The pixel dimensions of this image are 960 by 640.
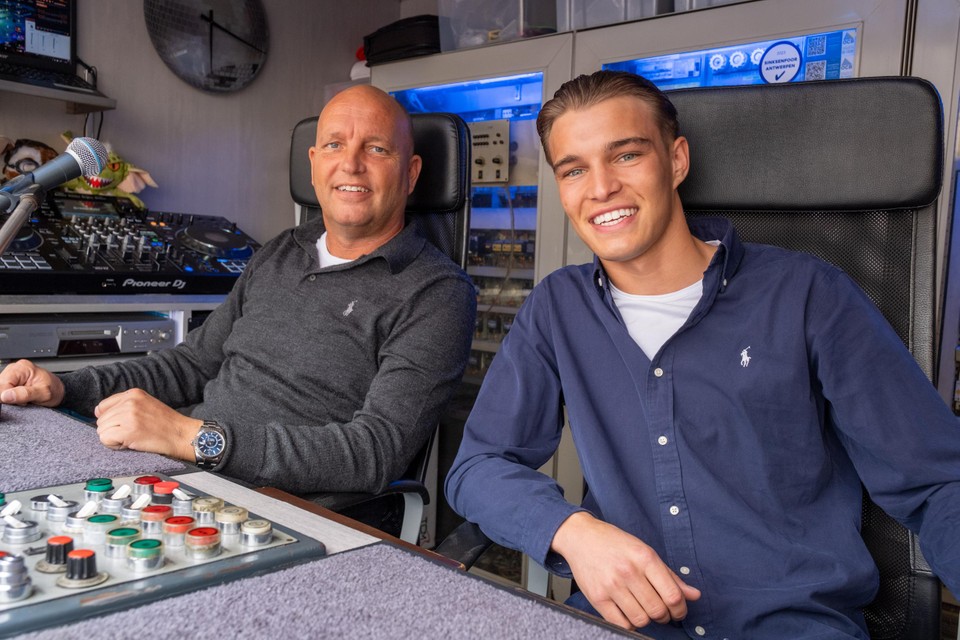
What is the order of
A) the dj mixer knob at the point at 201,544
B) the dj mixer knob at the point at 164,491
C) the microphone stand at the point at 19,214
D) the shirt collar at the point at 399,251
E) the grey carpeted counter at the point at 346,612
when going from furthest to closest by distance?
the shirt collar at the point at 399,251
the microphone stand at the point at 19,214
the dj mixer knob at the point at 164,491
the dj mixer knob at the point at 201,544
the grey carpeted counter at the point at 346,612

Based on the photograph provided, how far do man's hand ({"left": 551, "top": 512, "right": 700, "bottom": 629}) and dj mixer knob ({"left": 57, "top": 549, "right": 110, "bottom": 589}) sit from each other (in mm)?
519

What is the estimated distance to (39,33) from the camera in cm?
248

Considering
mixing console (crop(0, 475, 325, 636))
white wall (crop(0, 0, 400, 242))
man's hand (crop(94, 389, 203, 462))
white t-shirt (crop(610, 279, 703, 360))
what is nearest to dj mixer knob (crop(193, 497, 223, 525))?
mixing console (crop(0, 475, 325, 636))

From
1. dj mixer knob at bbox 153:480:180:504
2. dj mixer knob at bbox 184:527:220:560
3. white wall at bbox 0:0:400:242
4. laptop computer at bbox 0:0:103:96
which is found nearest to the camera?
dj mixer knob at bbox 184:527:220:560

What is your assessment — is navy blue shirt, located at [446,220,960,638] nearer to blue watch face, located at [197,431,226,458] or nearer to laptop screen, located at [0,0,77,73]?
blue watch face, located at [197,431,226,458]

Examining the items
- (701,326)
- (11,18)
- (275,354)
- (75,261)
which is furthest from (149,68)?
(701,326)

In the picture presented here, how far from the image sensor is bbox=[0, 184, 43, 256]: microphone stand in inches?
36.4

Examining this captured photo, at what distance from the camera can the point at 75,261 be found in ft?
6.80

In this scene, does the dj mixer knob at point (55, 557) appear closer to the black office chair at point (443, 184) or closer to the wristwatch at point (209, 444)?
the wristwatch at point (209, 444)

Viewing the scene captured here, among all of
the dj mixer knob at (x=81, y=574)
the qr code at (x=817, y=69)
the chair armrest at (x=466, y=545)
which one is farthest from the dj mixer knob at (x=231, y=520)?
the qr code at (x=817, y=69)

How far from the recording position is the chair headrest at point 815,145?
1.12 meters

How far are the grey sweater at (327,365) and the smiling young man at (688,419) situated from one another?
0.23 metres

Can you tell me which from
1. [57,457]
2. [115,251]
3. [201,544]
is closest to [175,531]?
[201,544]

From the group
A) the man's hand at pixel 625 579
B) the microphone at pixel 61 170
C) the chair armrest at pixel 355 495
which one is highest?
the microphone at pixel 61 170
